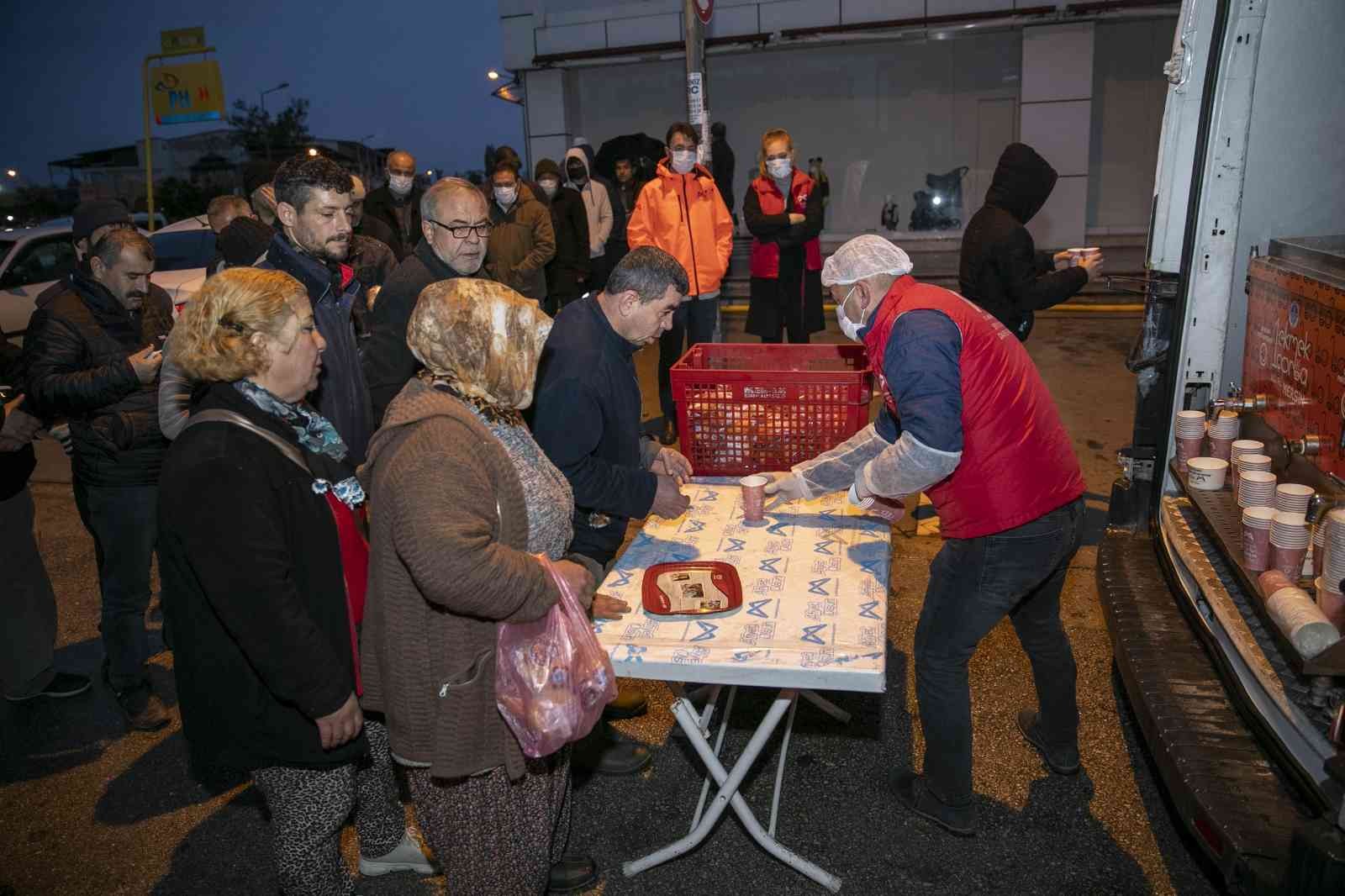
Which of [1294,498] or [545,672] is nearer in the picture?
[545,672]

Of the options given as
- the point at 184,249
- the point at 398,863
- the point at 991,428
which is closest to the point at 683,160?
the point at 991,428

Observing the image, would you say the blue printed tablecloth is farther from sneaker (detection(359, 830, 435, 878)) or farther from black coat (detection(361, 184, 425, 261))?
black coat (detection(361, 184, 425, 261))

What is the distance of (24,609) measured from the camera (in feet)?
14.3

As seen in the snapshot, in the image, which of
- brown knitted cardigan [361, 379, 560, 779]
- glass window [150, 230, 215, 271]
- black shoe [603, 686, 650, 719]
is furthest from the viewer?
glass window [150, 230, 215, 271]

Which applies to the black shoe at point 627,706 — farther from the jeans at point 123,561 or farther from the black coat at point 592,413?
the jeans at point 123,561

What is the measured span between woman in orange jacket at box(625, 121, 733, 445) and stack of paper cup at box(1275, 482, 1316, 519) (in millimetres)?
4874

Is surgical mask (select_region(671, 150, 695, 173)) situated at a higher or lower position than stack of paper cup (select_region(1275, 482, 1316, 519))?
higher

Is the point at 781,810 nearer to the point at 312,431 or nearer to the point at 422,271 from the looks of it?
the point at 312,431

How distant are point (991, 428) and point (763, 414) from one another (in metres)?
1.06

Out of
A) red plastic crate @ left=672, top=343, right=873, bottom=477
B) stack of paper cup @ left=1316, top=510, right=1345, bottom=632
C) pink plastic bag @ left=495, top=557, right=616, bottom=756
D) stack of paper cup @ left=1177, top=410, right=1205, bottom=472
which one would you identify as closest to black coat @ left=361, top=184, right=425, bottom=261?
red plastic crate @ left=672, top=343, right=873, bottom=477

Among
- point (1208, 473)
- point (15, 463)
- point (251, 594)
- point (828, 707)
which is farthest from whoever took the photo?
point (15, 463)

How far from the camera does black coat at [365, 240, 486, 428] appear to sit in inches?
160

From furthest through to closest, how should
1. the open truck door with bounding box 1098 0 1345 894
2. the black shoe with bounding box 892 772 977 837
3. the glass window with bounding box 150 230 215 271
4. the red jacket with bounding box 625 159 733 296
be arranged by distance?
the glass window with bounding box 150 230 215 271, the red jacket with bounding box 625 159 733 296, the black shoe with bounding box 892 772 977 837, the open truck door with bounding box 1098 0 1345 894

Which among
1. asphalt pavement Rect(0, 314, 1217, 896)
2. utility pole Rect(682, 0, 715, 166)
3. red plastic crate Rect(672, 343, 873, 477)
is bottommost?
asphalt pavement Rect(0, 314, 1217, 896)
